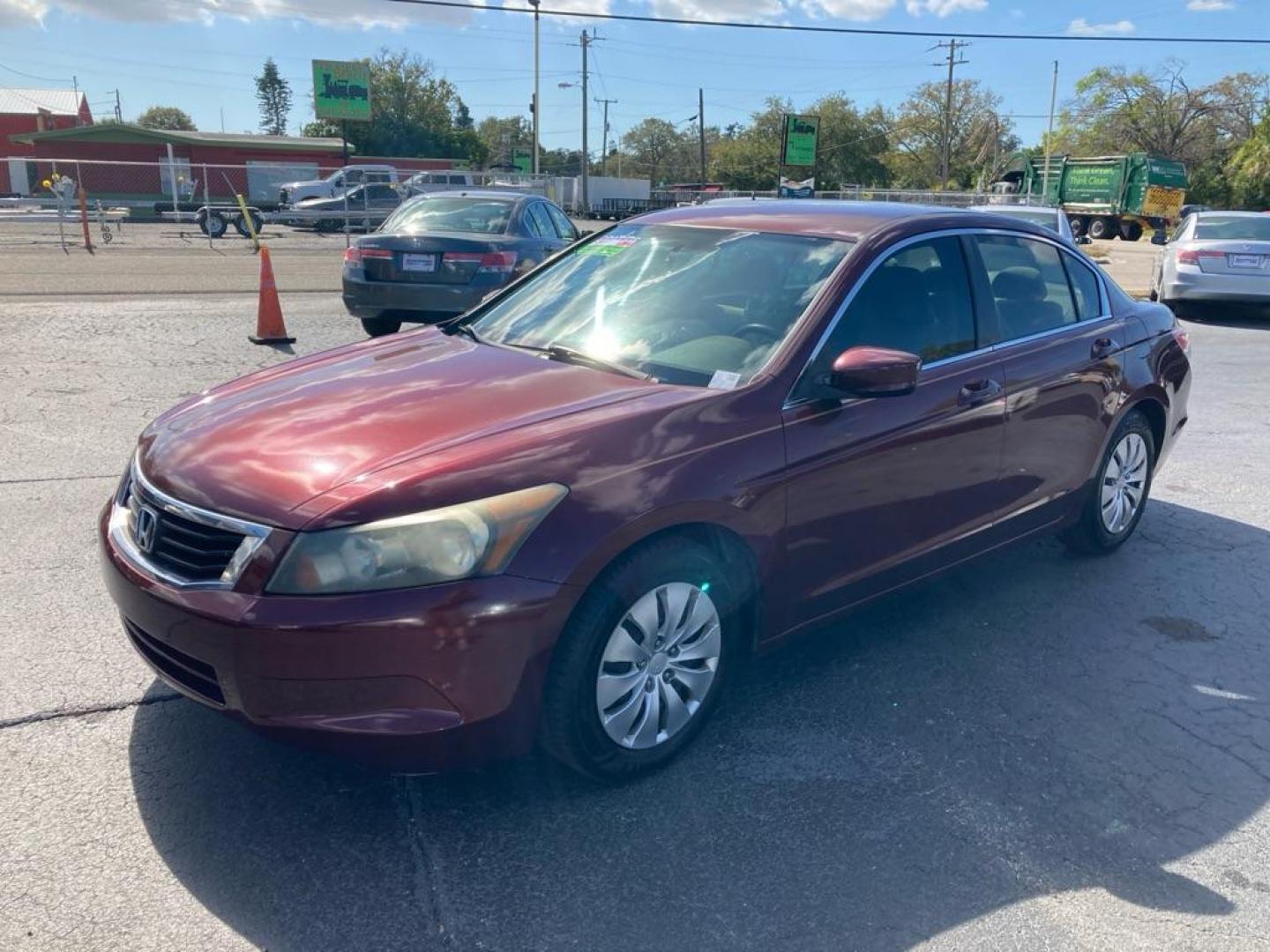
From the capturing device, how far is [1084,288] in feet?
16.2

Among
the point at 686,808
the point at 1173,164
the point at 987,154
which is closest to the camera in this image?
the point at 686,808

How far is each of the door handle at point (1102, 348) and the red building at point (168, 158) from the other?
42.8 metres

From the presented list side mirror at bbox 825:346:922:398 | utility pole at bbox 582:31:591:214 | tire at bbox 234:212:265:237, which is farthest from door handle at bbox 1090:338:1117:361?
utility pole at bbox 582:31:591:214

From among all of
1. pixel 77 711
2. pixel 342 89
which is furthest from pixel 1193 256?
pixel 342 89

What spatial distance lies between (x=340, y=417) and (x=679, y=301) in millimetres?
1363

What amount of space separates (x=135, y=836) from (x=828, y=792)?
1.94 m

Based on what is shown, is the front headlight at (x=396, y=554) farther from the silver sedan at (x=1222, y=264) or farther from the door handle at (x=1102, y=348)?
the silver sedan at (x=1222, y=264)

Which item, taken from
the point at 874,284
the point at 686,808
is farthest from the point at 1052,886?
the point at 874,284

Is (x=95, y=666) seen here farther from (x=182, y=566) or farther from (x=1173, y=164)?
(x=1173, y=164)

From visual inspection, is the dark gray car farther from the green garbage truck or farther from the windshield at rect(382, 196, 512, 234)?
the green garbage truck

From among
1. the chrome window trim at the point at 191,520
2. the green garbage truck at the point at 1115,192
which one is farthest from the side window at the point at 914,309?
the green garbage truck at the point at 1115,192

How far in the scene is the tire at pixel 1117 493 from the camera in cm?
498

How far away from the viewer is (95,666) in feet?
12.1

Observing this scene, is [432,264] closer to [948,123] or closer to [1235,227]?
[1235,227]
